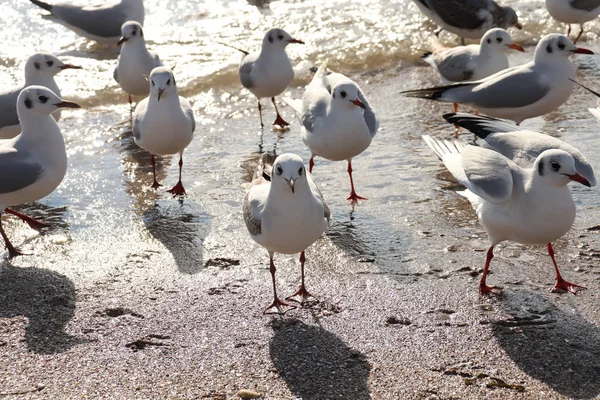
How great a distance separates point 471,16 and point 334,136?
19.4 feet

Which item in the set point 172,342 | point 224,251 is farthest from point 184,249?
point 172,342

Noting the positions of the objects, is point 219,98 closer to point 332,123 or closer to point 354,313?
point 332,123

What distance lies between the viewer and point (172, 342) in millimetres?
4777

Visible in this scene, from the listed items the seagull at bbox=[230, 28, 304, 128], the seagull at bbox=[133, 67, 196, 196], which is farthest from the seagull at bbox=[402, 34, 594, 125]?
the seagull at bbox=[133, 67, 196, 196]

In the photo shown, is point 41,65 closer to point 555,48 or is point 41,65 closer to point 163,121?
point 163,121

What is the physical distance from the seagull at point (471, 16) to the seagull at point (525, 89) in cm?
397

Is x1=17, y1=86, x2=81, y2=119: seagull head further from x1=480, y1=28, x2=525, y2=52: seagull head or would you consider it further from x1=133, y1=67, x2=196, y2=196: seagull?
x1=480, y1=28, x2=525, y2=52: seagull head

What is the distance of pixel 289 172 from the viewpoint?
4.72 meters

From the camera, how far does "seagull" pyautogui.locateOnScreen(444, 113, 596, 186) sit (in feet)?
18.0

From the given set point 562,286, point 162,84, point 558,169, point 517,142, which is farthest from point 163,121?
point 562,286

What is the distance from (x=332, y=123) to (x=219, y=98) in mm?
3619

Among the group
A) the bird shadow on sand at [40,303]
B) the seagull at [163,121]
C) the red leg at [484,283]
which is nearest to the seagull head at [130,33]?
the seagull at [163,121]

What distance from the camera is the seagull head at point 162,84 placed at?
7.20 metres

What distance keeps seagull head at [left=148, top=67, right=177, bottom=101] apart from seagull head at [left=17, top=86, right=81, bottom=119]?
1063 millimetres
